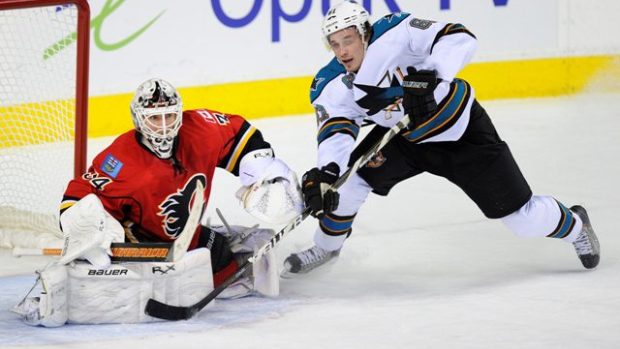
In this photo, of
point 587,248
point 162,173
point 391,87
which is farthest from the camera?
point 587,248

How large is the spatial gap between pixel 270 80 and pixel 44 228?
6.64 feet

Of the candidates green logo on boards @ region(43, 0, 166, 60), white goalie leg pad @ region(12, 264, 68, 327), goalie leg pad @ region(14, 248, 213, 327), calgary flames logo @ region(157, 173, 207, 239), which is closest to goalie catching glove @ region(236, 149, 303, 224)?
calgary flames logo @ region(157, 173, 207, 239)

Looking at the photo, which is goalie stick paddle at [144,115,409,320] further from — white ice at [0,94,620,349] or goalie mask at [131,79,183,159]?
goalie mask at [131,79,183,159]

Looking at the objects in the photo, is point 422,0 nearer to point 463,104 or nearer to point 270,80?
point 270,80

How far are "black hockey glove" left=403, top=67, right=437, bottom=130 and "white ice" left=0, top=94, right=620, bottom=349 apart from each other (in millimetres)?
528

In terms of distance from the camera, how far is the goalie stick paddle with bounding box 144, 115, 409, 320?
3465mm

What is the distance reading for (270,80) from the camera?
242 inches

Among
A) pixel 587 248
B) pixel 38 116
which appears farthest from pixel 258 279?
pixel 38 116

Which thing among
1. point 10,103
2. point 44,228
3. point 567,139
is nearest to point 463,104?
point 44,228

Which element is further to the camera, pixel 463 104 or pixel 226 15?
pixel 226 15

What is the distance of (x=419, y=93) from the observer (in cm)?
358

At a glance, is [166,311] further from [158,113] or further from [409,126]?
[409,126]

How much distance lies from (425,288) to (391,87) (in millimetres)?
592

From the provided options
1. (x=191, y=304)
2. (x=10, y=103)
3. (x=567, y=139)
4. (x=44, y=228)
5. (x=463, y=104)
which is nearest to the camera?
(x=191, y=304)
